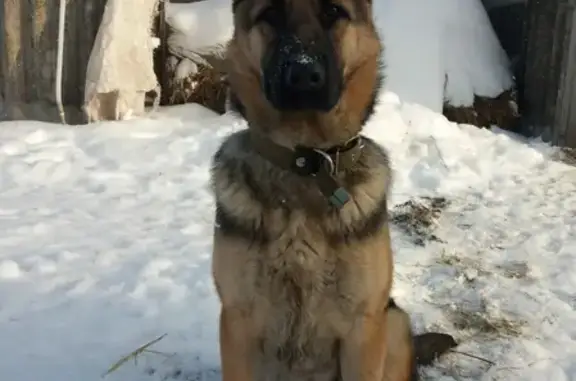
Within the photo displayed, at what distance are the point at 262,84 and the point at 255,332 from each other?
79 cm

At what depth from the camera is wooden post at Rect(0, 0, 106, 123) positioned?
6270 mm

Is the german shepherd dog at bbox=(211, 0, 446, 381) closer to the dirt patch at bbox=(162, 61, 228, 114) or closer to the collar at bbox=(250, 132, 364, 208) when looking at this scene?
the collar at bbox=(250, 132, 364, 208)

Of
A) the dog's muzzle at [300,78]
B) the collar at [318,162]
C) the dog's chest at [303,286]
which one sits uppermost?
the dog's muzzle at [300,78]

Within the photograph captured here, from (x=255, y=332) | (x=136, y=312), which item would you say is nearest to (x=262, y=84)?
(x=255, y=332)

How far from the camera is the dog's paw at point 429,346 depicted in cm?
303

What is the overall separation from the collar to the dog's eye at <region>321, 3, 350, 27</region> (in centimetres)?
39

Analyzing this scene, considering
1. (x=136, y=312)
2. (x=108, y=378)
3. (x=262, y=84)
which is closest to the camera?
(x=262, y=84)

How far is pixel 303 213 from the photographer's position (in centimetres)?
231

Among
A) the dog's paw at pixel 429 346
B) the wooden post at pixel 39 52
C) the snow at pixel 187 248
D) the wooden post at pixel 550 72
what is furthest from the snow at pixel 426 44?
the dog's paw at pixel 429 346

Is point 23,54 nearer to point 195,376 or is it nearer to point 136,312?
point 136,312

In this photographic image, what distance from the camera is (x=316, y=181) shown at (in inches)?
92.0

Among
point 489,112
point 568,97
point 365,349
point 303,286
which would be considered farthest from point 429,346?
point 489,112

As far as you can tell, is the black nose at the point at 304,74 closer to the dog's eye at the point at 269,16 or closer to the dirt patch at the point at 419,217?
the dog's eye at the point at 269,16

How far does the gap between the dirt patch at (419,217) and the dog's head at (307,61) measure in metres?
2.28
